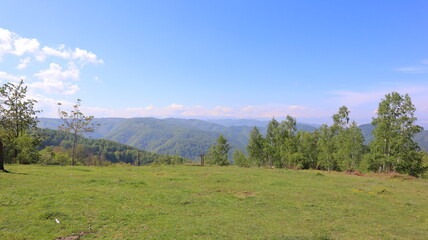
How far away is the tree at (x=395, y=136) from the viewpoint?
49312mm

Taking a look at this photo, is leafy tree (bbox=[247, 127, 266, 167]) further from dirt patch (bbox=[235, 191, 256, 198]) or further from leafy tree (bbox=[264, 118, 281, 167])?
dirt patch (bbox=[235, 191, 256, 198])

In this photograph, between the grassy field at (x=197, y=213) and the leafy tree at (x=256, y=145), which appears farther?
the leafy tree at (x=256, y=145)

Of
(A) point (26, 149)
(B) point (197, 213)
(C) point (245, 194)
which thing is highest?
(A) point (26, 149)

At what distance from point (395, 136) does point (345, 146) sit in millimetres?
20311

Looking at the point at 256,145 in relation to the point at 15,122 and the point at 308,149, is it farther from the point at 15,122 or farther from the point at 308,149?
the point at 15,122

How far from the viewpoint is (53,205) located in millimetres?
12297

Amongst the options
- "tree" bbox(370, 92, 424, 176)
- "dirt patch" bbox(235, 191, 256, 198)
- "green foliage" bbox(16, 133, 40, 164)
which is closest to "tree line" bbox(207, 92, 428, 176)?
"tree" bbox(370, 92, 424, 176)

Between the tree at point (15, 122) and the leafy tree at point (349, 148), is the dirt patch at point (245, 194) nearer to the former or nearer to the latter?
the tree at point (15, 122)

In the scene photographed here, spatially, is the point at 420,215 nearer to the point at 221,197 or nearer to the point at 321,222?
the point at 321,222

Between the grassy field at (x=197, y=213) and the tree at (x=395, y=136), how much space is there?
3593 cm

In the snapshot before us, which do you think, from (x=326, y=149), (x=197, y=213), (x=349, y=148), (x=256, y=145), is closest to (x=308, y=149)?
(x=326, y=149)

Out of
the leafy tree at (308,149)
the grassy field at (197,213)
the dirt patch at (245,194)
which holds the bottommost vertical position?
the leafy tree at (308,149)

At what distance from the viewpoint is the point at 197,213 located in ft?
42.5

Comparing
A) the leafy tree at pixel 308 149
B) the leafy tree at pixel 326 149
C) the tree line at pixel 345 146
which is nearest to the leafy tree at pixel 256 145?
the tree line at pixel 345 146
